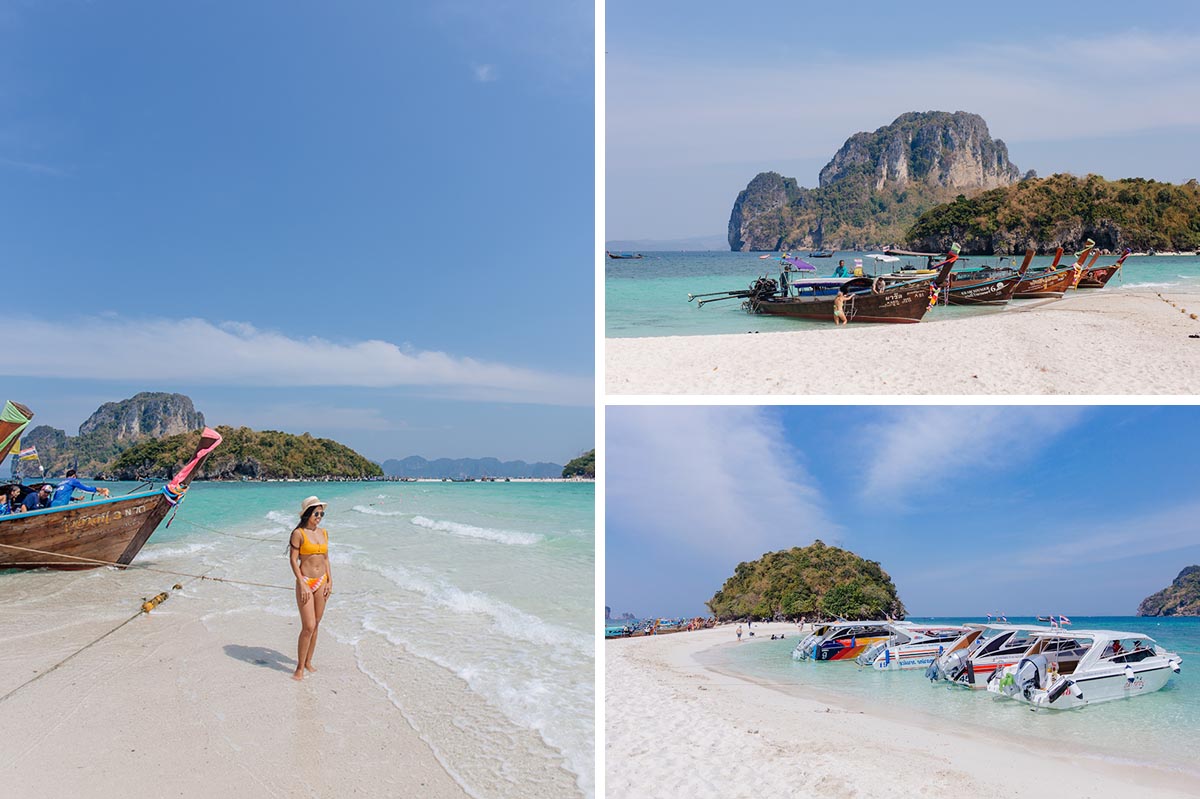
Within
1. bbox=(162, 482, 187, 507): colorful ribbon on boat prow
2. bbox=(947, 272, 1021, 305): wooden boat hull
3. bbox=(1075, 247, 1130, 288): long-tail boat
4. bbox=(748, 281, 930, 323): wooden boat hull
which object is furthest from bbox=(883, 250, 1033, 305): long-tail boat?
bbox=(162, 482, 187, 507): colorful ribbon on boat prow

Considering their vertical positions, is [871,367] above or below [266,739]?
above

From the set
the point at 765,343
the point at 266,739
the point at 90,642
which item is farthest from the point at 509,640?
the point at 765,343

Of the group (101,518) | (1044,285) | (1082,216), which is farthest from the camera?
(1082,216)

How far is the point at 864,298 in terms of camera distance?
36.2 feet

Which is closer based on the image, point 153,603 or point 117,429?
point 153,603

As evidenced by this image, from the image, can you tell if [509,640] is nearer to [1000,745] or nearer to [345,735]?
[345,735]

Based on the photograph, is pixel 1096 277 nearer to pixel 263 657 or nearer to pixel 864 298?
pixel 864 298

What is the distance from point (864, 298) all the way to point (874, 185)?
81.0m

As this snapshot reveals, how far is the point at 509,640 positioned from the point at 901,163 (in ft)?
311

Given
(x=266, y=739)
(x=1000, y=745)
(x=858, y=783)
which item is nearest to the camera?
(x=266, y=739)

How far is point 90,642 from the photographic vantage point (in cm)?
482

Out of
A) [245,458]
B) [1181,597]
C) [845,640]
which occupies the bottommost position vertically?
[1181,597]

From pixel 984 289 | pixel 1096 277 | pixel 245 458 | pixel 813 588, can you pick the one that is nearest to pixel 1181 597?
pixel 813 588

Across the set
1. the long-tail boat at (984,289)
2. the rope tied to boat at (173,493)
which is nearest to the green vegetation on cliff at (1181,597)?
the long-tail boat at (984,289)
